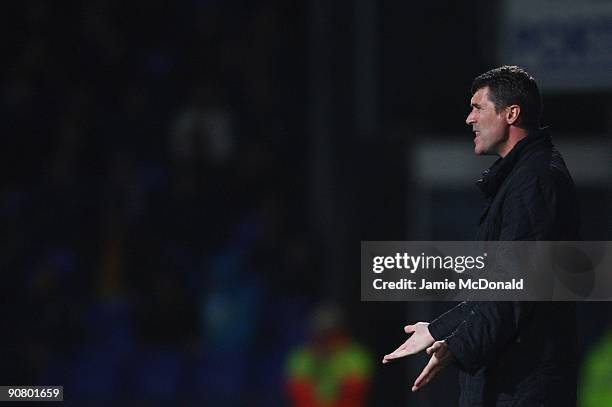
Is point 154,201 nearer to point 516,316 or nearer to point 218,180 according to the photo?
point 218,180

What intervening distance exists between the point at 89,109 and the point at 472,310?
32.8 ft

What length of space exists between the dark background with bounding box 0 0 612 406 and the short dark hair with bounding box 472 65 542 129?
6456mm

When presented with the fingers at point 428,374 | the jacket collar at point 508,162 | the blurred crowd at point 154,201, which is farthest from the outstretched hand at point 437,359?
the blurred crowd at point 154,201

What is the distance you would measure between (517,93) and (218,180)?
8.32 m

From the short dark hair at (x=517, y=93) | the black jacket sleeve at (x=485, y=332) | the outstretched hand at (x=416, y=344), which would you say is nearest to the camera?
the black jacket sleeve at (x=485, y=332)

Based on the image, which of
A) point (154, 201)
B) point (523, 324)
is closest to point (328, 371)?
point (154, 201)

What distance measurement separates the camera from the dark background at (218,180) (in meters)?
11.3

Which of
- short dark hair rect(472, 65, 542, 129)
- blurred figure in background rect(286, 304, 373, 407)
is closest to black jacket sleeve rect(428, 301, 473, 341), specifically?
short dark hair rect(472, 65, 542, 129)

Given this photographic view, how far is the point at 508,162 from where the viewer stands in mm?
4504

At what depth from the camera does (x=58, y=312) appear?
1155 cm

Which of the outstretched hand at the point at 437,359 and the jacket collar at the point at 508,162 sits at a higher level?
the jacket collar at the point at 508,162

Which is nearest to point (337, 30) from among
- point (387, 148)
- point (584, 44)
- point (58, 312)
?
point (387, 148)

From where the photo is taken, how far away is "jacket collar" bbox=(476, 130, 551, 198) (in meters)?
4.50

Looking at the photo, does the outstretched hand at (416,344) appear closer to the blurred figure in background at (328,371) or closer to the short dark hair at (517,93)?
the short dark hair at (517,93)
